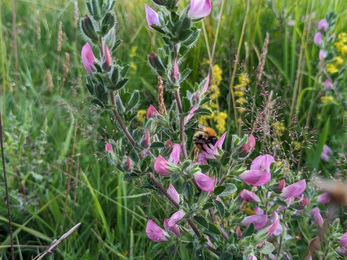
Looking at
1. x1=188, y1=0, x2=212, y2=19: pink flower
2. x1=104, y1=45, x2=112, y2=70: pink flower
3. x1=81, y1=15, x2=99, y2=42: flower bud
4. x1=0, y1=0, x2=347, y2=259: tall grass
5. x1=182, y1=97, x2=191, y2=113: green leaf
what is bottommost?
x1=0, y1=0, x2=347, y2=259: tall grass

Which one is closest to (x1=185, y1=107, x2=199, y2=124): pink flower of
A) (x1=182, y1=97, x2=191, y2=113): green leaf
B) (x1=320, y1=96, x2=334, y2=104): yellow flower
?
(x1=182, y1=97, x2=191, y2=113): green leaf

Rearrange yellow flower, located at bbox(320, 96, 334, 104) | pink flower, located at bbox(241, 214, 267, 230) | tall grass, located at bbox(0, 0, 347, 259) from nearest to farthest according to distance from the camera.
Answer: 1. pink flower, located at bbox(241, 214, 267, 230)
2. tall grass, located at bbox(0, 0, 347, 259)
3. yellow flower, located at bbox(320, 96, 334, 104)

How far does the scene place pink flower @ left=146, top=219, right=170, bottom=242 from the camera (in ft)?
3.08

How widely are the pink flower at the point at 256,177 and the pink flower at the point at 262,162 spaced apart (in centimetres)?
8

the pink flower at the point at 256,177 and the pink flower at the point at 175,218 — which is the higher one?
the pink flower at the point at 256,177

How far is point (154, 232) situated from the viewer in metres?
0.95

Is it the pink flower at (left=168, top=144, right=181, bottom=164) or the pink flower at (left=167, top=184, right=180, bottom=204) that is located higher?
the pink flower at (left=168, top=144, right=181, bottom=164)

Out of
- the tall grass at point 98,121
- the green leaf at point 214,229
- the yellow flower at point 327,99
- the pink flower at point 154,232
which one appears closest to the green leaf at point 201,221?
the green leaf at point 214,229

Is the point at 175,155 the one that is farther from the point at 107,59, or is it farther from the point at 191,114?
the point at 107,59

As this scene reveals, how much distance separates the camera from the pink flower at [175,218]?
2.69ft

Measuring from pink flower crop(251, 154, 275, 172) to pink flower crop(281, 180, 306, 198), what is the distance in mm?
87

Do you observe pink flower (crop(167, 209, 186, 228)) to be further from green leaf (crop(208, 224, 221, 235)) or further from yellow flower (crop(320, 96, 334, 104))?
yellow flower (crop(320, 96, 334, 104))

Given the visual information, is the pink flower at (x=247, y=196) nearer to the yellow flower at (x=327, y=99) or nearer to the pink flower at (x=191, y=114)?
the pink flower at (x=191, y=114)

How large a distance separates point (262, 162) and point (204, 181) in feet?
0.76
